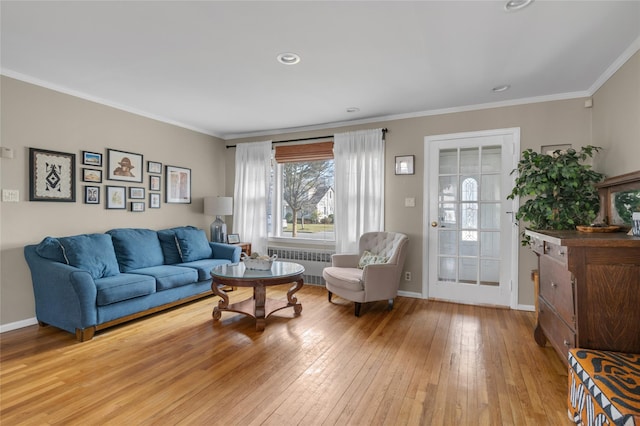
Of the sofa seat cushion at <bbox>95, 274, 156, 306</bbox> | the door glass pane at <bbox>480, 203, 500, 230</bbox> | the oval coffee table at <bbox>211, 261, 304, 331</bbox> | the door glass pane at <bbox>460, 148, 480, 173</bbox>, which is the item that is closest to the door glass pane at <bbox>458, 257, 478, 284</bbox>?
the door glass pane at <bbox>480, 203, 500, 230</bbox>

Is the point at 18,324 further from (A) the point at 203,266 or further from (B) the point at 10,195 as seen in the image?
(A) the point at 203,266

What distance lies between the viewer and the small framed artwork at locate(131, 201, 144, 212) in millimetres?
4219

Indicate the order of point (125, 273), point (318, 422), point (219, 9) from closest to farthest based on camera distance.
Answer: point (318, 422), point (219, 9), point (125, 273)

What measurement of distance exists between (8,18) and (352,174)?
144 inches

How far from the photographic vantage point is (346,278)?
363 centimetres

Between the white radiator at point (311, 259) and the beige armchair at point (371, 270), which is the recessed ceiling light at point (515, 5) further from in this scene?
the white radiator at point (311, 259)

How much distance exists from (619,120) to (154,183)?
524 centimetres

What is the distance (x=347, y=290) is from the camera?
3.64 m

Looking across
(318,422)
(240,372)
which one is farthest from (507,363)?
(240,372)

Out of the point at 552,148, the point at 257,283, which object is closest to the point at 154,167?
the point at 257,283

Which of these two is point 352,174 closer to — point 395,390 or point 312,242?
point 312,242

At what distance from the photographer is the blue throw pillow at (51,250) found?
3.05 m

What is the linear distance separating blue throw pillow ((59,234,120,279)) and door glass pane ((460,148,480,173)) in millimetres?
4198

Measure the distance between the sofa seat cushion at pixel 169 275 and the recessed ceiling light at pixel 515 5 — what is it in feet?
12.6
